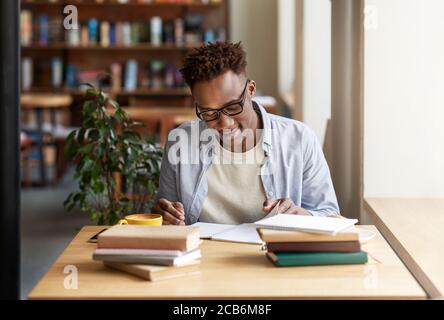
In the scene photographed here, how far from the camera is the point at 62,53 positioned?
920cm

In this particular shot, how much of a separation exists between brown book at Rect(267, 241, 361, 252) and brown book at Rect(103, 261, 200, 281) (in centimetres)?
21

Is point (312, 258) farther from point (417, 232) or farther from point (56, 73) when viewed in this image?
point (56, 73)

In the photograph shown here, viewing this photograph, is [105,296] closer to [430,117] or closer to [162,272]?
[162,272]

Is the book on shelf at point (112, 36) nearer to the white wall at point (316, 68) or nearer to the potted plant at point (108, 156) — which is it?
the white wall at point (316, 68)

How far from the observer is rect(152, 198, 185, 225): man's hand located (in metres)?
2.28

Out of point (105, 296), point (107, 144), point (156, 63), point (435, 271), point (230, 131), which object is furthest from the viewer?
point (156, 63)

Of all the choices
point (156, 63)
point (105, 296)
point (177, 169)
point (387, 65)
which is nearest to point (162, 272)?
point (105, 296)

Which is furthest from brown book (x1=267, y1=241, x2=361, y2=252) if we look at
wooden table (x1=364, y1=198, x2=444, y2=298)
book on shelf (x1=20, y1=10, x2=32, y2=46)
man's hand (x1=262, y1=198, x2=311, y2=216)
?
book on shelf (x1=20, y1=10, x2=32, y2=46)

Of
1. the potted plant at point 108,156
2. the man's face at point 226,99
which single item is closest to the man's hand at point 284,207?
the man's face at point 226,99

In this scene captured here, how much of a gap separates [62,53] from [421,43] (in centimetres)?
684

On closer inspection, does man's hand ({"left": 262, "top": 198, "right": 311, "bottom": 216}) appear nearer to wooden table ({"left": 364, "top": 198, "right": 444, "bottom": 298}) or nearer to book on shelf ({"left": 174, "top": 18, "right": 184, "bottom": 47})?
wooden table ({"left": 364, "top": 198, "right": 444, "bottom": 298})

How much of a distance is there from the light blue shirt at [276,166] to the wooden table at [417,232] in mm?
229

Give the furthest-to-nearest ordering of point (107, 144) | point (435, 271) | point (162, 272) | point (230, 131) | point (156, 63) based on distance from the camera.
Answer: point (156, 63)
point (107, 144)
point (230, 131)
point (435, 271)
point (162, 272)

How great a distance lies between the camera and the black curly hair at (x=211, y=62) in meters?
2.34
